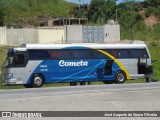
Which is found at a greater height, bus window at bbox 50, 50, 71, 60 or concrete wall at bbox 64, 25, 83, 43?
concrete wall at bbox 64, 25, 83, 43

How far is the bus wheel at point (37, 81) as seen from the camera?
2906cm

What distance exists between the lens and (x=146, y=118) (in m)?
11.2

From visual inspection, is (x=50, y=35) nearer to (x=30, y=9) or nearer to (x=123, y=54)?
(x=123, y=54)

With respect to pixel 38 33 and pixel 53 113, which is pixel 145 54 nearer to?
pixel 53 113

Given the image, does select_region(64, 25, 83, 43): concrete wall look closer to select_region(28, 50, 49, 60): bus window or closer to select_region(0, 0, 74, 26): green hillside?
select_region(0, 0, 74, 26): green hillside

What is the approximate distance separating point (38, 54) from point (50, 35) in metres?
30.3

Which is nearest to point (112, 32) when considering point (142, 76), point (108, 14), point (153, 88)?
point (108, 14)

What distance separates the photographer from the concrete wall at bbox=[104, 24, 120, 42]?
61.6 meters

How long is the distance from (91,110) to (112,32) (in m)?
49.7

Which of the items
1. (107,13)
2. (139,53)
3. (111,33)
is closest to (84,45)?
(139,53)

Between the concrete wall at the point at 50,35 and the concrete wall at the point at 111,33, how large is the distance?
19.5 ft

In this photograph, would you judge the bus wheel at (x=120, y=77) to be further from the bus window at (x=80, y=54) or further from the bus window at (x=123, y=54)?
the bus window at (x=80, y=54)

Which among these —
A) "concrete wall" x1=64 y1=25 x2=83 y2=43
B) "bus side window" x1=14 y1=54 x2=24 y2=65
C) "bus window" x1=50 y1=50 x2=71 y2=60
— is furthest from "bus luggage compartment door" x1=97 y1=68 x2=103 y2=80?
"concrete wall" x1=64 y1=25 x2=83 y2=43

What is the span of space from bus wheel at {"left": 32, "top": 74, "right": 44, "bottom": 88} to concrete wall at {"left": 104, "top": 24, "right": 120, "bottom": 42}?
32.7 meters
